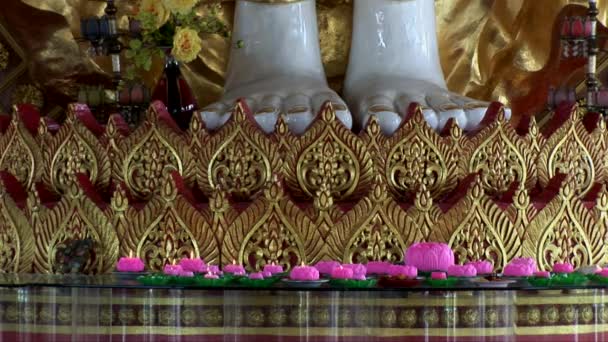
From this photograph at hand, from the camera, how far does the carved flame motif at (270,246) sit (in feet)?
11.4

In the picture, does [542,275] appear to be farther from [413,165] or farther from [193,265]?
[193,265]

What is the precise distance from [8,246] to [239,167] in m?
0.58

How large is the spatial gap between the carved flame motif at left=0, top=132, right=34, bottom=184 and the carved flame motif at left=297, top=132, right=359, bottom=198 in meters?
0.67

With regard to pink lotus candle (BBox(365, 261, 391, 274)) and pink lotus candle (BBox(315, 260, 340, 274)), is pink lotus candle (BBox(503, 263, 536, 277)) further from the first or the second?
pink lotus candle (BBox(315, 260, 340, 274))

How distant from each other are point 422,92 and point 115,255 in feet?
3.04

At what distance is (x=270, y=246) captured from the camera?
347 centimetres

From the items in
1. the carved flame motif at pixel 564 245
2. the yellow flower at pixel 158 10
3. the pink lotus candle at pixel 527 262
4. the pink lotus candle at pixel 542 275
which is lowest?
the pink lotus candle at pixel 542 275

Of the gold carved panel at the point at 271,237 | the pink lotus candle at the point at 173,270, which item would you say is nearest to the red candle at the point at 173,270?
the pink lotus candle at the point at 173,270

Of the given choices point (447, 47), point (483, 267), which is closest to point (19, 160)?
point (483, 267)

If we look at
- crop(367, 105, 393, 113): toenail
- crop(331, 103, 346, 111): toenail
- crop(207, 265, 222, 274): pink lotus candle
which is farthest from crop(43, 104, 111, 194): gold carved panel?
crop(367, 105, 393, 113): toenail

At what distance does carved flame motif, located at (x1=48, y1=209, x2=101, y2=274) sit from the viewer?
11.6ft

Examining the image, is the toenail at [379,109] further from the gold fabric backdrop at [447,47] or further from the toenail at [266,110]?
the gold fabric backdrop at [447,47]

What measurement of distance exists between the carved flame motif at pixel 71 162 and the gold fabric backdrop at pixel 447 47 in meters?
1.02

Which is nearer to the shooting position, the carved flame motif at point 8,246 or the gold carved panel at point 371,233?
the gold carved panel at point 371,233
